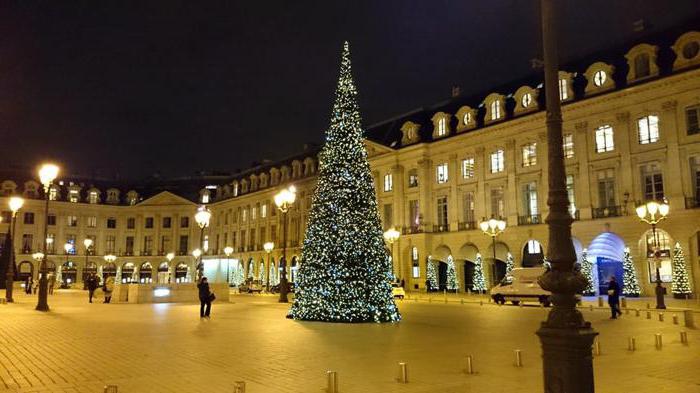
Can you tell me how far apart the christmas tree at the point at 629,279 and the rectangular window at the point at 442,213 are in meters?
18.0

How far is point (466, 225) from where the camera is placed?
52281 millimetres

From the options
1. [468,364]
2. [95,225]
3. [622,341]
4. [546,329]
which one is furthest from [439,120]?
[95,225]

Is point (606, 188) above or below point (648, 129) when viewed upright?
below

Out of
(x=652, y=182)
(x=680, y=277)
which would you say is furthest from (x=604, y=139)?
(x=680, y=277)

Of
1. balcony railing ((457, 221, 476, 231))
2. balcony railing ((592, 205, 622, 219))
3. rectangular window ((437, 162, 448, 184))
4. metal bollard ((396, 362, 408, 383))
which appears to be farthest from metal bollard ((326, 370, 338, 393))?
rectangular window ((437, 162, 448, 184))

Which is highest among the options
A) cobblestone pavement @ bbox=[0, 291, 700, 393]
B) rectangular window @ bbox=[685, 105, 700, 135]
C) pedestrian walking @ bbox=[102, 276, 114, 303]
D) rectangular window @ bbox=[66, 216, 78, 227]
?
rectangular window @ bbox=[685, 105, 700, 135]

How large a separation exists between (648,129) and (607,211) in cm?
623

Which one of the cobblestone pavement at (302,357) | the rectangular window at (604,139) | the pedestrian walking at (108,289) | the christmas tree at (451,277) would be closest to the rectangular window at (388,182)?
the christmas tree at (451,277)

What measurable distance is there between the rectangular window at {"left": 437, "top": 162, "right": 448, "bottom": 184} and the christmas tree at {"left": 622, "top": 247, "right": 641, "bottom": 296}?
19.2 metres

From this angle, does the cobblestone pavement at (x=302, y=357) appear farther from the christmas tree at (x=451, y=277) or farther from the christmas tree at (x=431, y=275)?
the christmas tree at (x=431, y=275)

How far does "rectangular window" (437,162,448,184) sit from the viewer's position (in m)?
55.2

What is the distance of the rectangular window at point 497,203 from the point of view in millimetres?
49656

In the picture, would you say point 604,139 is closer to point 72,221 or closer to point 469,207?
point 469,207

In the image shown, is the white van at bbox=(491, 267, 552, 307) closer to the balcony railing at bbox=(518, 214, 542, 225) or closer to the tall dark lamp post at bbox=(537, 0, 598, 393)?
the balcony railing at bbox=(518, 214, 542, 225)
